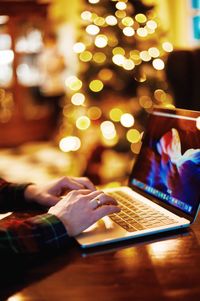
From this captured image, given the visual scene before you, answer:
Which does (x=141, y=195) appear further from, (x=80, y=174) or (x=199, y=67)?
(x=80, y=174)

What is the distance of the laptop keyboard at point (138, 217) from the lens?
85 centimetres

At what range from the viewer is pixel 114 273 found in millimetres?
680

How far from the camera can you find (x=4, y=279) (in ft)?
2.25

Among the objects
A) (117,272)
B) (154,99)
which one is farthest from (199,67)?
(117,272)

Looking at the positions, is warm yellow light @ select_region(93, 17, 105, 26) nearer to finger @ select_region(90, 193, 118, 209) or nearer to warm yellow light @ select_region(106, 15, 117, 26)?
warm yellow light @ select_region(106, 15, 117, 26)

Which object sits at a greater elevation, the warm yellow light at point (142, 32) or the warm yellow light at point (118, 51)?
the warm yellow light at point (142, 32)

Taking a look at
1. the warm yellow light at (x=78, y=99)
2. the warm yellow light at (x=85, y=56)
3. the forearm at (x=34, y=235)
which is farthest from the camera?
the warm yellow light at (x=78, y=99)

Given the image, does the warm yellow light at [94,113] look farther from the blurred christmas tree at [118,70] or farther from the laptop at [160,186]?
the laptop at [160,186]

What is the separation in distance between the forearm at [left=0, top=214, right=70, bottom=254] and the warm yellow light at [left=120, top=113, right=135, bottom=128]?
6.65 ft

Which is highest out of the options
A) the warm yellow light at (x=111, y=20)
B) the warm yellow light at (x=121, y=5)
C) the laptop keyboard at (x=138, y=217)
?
the warm yellow light at (x=121, y=5)

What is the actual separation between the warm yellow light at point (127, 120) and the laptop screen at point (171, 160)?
1.66 m

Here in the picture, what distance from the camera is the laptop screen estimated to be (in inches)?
34.9

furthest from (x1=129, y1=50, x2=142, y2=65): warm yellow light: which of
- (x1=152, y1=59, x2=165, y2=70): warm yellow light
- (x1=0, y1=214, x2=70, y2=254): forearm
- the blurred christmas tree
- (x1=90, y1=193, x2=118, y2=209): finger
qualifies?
(x1=0, y1=214, x2=70, y2=254): forearm

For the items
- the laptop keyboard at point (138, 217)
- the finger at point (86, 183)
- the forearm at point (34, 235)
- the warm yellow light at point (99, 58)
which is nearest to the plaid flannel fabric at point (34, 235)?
the forearm at point (34, 235)
